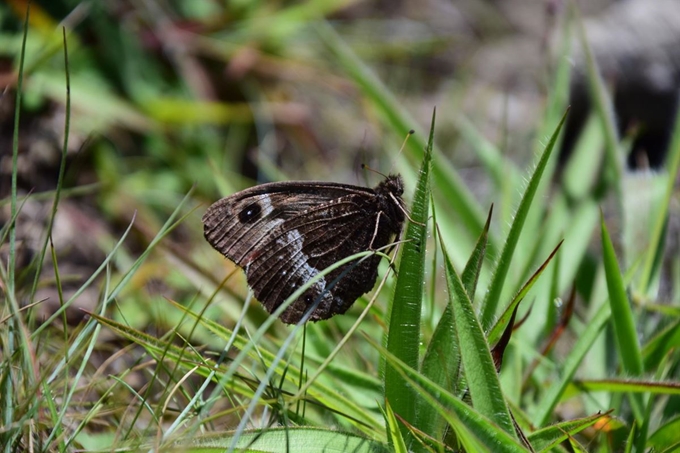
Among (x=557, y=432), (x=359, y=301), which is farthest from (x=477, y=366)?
(x=359, y=301)

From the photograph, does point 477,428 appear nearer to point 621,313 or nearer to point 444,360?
point 444,360

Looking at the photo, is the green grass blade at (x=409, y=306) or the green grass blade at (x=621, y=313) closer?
the green grass blade at (x=409, y=306)

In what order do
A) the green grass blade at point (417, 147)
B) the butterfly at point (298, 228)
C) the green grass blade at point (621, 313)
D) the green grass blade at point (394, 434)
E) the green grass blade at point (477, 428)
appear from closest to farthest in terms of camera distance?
the green grass blade at point (477, 428), the green grass blade at point (394, 434), the green grass blade at point (621, 313), the butterfly at point (298, 228), the green grass blade at point (417, 147)

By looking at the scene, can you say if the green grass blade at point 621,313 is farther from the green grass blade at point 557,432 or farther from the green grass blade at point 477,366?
the green grass blade at point 477,366

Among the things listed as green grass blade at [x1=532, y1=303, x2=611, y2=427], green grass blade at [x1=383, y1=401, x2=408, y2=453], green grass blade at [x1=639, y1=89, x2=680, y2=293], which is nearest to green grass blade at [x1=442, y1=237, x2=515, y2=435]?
green grass blade at [x1=383, y1=401, x2=408, y2=453]

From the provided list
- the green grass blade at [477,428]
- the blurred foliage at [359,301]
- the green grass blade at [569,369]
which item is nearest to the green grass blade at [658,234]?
the blurred foliage at [359,301]

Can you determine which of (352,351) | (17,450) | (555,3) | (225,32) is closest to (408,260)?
Answer: (352,351)

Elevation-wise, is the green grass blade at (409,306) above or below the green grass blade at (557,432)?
above
